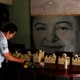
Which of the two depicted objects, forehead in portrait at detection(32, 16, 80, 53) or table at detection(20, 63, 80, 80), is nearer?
table at detection(20, 63, 80, 80)

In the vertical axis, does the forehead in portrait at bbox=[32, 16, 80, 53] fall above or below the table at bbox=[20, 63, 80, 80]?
above

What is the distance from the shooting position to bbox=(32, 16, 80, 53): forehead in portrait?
441 centimetres

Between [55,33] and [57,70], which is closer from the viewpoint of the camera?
[57,70]

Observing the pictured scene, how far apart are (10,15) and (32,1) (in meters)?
0.74

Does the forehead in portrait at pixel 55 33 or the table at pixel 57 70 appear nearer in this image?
the table at pixel 57 70

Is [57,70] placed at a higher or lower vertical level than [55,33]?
lower

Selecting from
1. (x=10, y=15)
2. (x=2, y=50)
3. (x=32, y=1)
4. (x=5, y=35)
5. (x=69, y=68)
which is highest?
(x=32, y=1)

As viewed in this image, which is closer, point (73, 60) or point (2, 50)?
point (2, 50)

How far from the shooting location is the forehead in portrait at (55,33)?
4.41 m

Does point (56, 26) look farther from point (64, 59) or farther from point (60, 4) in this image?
point (64, 59)

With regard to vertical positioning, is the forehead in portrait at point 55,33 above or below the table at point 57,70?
above

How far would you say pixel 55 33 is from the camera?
4.56 metres

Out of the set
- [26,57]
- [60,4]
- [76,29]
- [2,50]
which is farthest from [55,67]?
[60,4]

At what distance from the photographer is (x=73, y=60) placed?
2996mm
